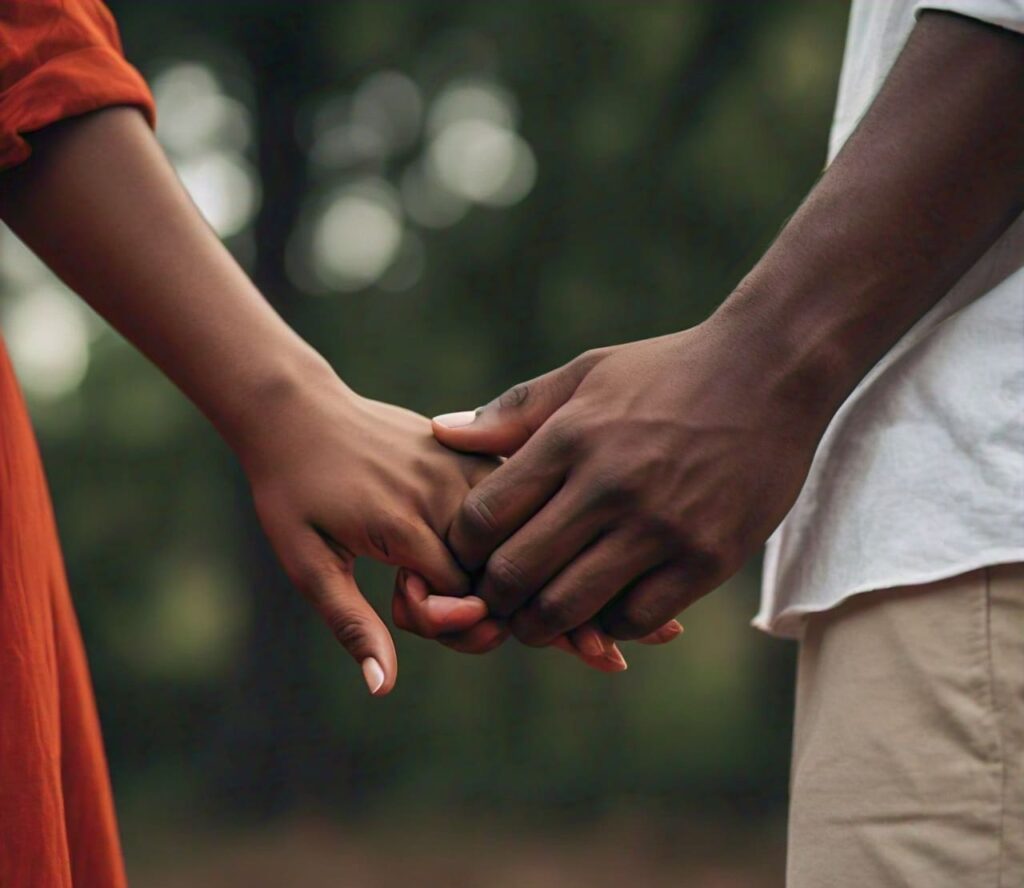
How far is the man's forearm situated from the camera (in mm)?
997

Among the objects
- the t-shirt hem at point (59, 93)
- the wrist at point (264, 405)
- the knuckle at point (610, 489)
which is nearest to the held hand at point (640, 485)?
the knuckle at point (610, 489)

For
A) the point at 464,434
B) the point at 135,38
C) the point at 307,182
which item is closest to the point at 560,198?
the point at 307,182

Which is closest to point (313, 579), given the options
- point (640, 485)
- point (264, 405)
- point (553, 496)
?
point (264, 405)

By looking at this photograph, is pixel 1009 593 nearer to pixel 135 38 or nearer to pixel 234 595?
pixel 234 595

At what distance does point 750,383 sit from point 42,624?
65 centimetres

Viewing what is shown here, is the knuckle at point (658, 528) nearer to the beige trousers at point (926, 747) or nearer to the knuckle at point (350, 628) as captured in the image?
the beige trousers at point (926, 747)

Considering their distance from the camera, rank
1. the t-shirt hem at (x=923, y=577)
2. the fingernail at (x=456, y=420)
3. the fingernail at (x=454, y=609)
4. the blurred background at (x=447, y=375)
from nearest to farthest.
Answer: the t-shirt hem at (x=923, y=577) < the fingernail at (x=454, y=609) < the fingernail at (x=456, y=420) < the blurred background at (x=447, y=375)

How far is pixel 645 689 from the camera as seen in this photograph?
4.96 m

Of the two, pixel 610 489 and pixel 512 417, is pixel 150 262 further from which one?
pixel 610 489

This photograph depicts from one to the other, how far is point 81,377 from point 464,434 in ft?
13.4

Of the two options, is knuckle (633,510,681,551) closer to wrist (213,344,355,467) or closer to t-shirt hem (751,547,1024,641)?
t-shirt hem (751,547,1024,641)

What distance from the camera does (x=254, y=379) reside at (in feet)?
4.45

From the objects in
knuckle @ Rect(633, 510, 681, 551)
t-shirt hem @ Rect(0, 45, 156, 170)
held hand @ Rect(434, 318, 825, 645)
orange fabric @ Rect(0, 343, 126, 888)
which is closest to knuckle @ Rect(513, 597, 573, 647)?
held hand @ Rect(434, 318, 825, 645)

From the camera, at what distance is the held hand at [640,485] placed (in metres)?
1.12
